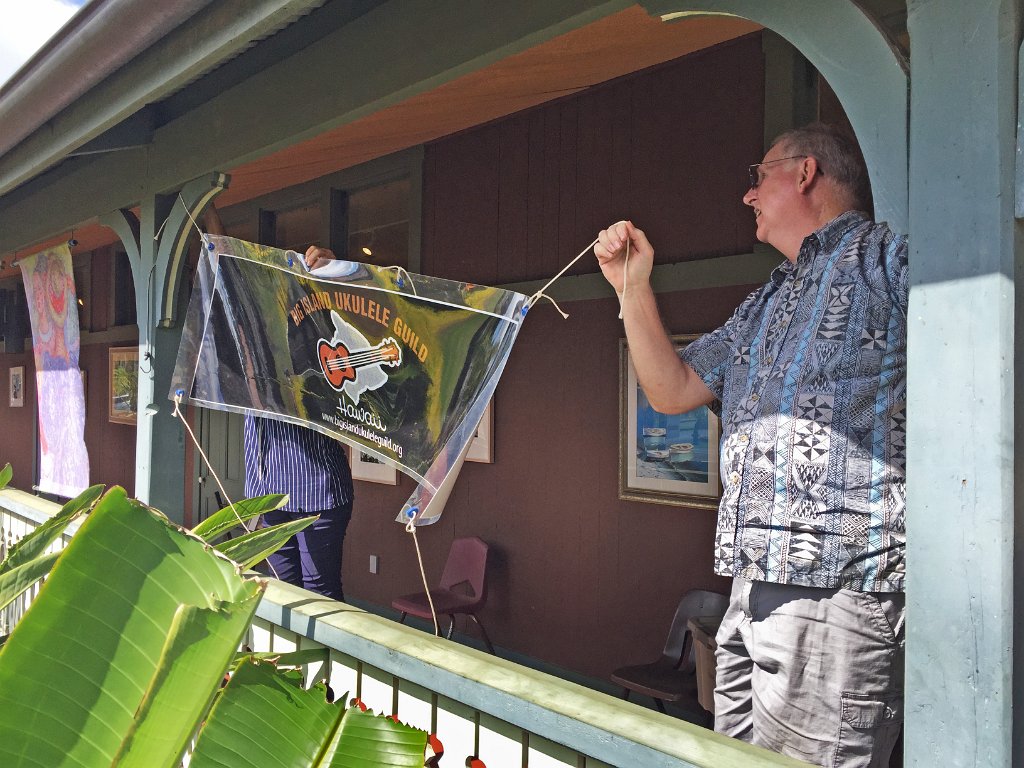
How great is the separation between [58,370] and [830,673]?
13.8 ft

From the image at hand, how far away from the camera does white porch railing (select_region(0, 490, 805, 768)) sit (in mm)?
1434

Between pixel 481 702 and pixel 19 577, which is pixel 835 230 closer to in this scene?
pixel 481 702

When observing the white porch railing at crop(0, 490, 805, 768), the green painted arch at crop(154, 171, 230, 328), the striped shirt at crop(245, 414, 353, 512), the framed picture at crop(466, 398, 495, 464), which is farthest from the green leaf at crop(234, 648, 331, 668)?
the framed picture at crop(466, 398, 495, 464)

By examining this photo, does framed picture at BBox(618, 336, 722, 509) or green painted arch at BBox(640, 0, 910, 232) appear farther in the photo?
framed picture at BBox(618, 336, 722, 509)

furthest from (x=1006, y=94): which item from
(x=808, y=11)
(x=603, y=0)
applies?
(x=603, y=0)

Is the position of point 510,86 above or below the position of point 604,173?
above

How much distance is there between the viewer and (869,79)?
135 centimetres

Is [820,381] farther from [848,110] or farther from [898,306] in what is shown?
[848,110]

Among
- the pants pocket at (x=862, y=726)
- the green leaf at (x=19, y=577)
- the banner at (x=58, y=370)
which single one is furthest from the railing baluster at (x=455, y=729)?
the banner at (x=58, y=370)

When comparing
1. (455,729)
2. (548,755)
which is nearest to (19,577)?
(455,729)

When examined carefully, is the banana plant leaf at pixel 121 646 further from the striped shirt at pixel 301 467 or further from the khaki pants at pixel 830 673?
the striped shirt at pixel 301 467

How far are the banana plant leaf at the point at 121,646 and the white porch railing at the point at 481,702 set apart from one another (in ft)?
2.52

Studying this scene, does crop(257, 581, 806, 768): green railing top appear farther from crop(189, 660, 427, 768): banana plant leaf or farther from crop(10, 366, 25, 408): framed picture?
crop(10, 366, 25, 408): framed picture

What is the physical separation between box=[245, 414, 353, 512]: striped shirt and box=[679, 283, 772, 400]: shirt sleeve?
1.63m
